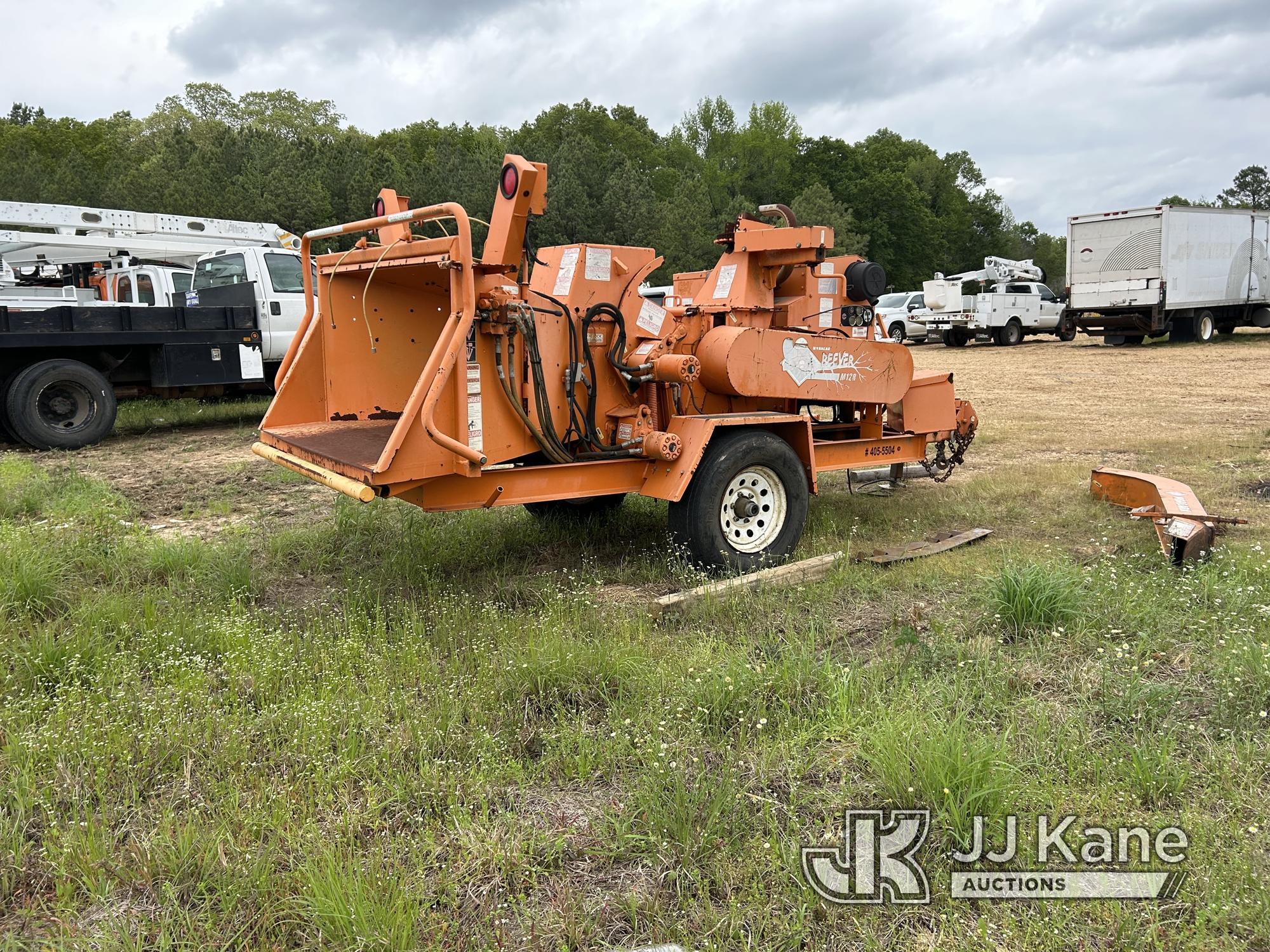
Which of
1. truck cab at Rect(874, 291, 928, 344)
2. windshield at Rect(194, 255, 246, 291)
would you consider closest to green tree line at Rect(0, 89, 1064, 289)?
truck cab at Rect(874, 291, 928, 344)

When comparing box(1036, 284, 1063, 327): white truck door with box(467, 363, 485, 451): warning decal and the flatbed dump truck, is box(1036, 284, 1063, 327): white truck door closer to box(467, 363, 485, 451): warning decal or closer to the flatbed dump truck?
the flatbed dump truck

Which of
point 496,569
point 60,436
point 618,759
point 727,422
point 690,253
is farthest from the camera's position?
point 690,253

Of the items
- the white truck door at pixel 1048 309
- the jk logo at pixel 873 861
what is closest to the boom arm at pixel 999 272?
the white truck door at pixel 1048 309

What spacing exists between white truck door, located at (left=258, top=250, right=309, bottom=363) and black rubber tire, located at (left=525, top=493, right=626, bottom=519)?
21.8ft

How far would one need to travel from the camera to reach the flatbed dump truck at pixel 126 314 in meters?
9.80

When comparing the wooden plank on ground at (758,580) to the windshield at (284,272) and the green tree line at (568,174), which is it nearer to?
the windshield at (284,272)

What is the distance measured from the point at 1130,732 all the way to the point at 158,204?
3342 centimetres

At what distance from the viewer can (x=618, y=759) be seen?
10.2ft

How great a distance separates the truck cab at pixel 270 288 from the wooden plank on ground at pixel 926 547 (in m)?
8.76

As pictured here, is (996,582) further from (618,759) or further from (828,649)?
(618,759)

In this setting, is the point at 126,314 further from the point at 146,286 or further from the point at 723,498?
the point at 723,498

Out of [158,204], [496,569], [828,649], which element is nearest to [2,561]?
[496,569]

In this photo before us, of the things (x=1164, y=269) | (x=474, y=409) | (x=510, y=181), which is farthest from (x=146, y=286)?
(x=1164, y=269)

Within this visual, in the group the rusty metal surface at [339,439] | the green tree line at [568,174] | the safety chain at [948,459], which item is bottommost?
the safety chain at [948,459]
